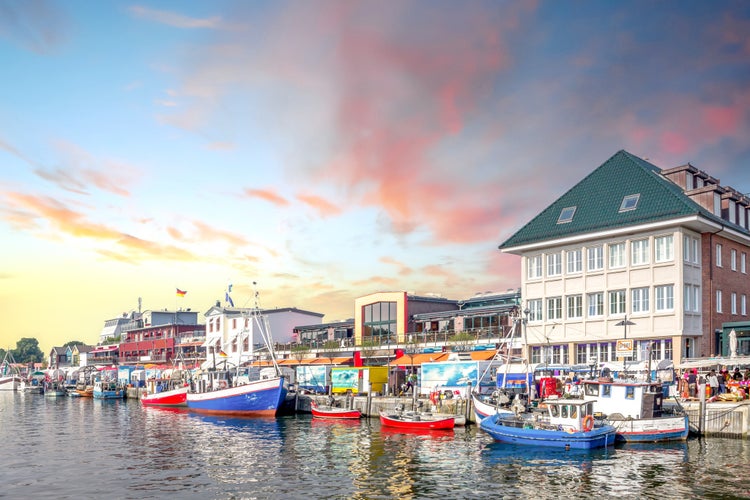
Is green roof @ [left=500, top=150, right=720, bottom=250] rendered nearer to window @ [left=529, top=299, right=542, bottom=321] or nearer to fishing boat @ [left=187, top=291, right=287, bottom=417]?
window @ [left=529, top=299, right=542, bottom=321]

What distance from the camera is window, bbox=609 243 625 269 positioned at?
63.4 m

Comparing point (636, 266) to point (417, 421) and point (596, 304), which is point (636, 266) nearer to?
point (596, 304)

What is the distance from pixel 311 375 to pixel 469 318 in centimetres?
2078

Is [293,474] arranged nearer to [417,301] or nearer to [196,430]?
[196,430]

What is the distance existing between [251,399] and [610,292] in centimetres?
3814

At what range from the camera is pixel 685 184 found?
221 ft

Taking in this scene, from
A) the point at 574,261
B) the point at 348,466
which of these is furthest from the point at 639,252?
the point at 348,466

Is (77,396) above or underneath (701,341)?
underneath

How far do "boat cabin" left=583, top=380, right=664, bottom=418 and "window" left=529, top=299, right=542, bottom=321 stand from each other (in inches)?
792

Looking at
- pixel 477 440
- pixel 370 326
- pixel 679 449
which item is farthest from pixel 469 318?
pixel 679 449

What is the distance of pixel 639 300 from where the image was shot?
61.9 meters

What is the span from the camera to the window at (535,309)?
69.9 metres

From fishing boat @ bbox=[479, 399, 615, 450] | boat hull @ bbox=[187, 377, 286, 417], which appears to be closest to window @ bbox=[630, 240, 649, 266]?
fishing boat @ bbox=[479, 399, 615, 450]

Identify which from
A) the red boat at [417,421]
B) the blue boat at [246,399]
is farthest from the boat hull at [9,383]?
the red boat at [417,421]
